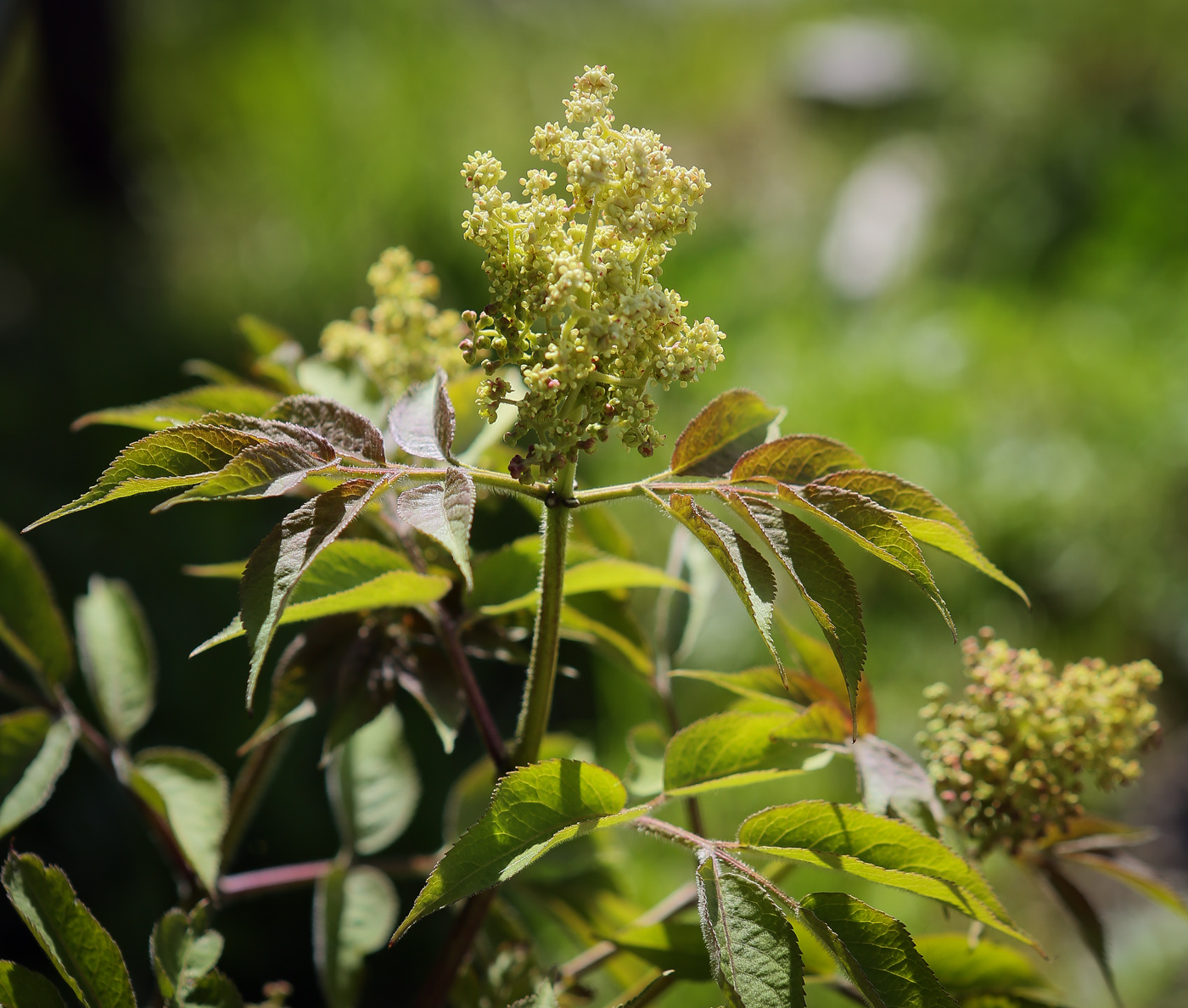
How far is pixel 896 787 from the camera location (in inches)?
32.4

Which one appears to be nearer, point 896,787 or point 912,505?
point 912,505

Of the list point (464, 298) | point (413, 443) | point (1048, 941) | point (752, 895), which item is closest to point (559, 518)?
point (413, 443)

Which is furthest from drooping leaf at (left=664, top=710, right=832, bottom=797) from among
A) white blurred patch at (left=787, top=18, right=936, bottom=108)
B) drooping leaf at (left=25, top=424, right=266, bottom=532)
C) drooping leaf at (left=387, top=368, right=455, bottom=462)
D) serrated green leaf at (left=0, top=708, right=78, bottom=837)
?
white blurred patch at (left=787, top=18, right=936, bottom=108)

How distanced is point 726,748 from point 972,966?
319 mm

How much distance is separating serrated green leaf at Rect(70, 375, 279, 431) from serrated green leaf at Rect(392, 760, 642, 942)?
380 millimetres

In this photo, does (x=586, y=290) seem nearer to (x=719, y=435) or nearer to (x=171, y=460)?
(x=719, y=435)

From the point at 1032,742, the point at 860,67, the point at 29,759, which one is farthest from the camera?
the point at 860,67

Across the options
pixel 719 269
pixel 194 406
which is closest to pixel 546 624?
pixel 194 406

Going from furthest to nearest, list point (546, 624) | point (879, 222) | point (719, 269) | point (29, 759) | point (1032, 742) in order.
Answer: point (879, 222) < point (719, 269) < point (29, 759) < point (1032, 742) < point (546, 624)

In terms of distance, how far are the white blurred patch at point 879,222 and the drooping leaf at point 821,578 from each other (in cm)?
418

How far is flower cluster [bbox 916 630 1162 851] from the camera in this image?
85 cm

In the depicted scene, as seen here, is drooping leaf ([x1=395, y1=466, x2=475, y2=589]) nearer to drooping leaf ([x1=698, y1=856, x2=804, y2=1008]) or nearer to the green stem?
the green stem

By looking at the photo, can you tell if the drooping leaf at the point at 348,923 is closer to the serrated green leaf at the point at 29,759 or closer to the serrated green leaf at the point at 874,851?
the serrated green leaf at the point at 29,759

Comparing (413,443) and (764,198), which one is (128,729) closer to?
(413,443)
